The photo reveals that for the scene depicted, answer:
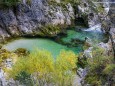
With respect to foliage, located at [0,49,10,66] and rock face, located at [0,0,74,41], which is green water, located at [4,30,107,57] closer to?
foliage, located at [0,49,10,66]

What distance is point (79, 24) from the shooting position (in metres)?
73.1

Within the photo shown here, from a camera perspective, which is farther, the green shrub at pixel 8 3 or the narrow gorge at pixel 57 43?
the green shrub at pixel 8 3

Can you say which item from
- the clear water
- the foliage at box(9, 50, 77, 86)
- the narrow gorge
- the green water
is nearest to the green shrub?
the narrow gorge

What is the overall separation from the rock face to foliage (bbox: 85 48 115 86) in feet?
81.7

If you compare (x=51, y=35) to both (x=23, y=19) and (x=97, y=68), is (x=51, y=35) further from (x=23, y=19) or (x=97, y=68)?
(x=97, y=68)

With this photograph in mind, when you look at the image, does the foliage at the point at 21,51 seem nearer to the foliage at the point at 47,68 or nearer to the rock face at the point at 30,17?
the rock face at the point at 30,17

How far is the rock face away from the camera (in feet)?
204

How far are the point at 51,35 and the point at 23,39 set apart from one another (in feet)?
22.1

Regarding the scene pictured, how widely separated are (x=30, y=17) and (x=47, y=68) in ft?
91.9

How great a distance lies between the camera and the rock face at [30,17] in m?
62.3

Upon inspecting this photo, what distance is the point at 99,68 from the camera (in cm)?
4053

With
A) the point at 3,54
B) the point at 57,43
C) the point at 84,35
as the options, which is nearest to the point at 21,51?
the point at 3,54

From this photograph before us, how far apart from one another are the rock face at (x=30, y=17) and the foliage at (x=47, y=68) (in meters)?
21.7

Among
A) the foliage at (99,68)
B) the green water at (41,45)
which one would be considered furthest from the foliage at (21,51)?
the foliage at (99,68)
